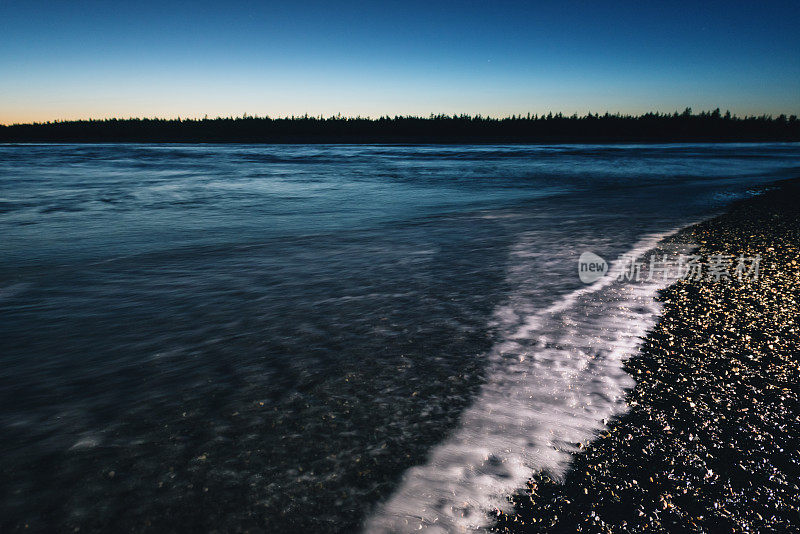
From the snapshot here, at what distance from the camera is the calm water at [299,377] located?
1166mm

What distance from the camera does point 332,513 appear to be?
1.09 metres

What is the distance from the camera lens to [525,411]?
151cm

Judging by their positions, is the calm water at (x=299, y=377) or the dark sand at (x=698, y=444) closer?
the dark sand at (x=698, y=444)

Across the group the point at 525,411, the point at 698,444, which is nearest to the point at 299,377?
the point at 525,411

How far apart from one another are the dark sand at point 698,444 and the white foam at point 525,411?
0.22ft

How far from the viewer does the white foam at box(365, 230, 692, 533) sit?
1.13m

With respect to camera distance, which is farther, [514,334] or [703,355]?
[514,334]

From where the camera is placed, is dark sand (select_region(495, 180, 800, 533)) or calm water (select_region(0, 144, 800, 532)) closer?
dark sand (select_region(495, 180, 800, 533))

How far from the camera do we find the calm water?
3.83ft

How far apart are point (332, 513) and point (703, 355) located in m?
1.60

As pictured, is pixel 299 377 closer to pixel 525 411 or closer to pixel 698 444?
pixel 525 411

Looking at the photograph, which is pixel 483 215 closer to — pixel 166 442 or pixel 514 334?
pixel 514 334

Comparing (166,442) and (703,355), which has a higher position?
(703,355)

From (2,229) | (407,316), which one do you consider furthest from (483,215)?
(2,229)
